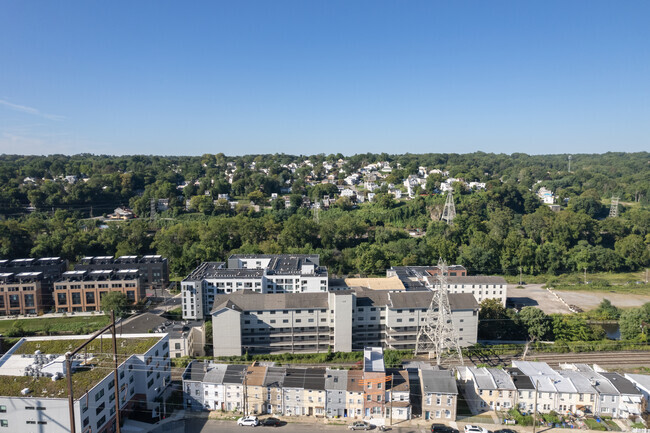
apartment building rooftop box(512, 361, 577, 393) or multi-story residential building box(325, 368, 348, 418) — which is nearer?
multi-story residential building box(325, 368, 348, 418)

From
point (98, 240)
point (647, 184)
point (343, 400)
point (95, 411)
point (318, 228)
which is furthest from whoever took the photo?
point (647, 184)

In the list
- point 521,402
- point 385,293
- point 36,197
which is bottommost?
point 521,402

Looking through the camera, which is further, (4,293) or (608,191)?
(608,191)

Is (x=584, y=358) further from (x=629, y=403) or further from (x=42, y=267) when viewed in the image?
(x=42, y=267)

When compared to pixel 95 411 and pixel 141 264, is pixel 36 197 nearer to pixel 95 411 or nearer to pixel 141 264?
pixel 141 264

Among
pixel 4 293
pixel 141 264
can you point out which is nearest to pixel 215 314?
→ pixel 141 264

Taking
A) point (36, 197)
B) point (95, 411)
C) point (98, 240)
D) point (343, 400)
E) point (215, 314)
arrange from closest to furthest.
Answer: point (95, 411) → point (343, 400) → point (215, 314) → point (98, 240) → point (36, 197)

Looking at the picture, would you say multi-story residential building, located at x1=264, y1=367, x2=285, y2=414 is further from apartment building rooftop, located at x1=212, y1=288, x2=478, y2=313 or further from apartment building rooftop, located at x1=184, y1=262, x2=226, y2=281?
apartment building rooftop, located at x1=184, y1=262, x2=226, y2=281

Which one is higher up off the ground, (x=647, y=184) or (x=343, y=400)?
(x=647, y=184)

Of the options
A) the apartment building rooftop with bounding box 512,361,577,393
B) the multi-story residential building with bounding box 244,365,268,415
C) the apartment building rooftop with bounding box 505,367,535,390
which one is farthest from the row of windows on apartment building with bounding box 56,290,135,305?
the apartment building rooftop with bounding box 512,361,577,393
